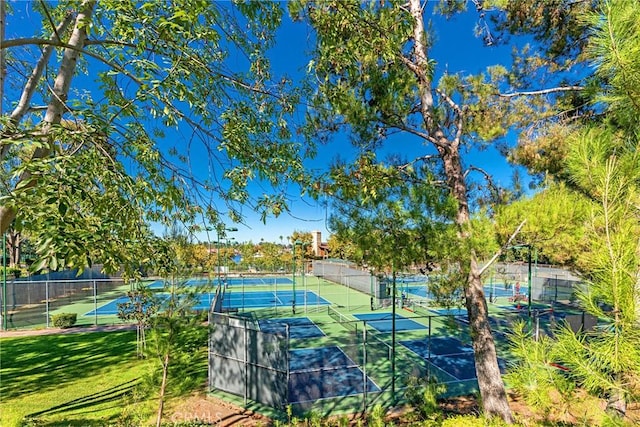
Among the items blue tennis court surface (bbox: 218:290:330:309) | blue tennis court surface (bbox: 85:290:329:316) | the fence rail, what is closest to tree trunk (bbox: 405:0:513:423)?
the fence rail

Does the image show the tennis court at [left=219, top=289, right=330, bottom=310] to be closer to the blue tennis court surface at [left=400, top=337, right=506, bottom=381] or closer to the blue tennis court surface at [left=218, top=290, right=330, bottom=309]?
the blue tennis court surface at [left=218, top=290, right=330, bottom=309]

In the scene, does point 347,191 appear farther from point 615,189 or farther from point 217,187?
point 615,189

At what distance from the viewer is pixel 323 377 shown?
29.2 feet

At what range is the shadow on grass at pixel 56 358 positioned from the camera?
817 cm

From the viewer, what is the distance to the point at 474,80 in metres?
5.62

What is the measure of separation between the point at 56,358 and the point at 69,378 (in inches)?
86.6

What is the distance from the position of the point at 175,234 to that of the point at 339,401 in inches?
233

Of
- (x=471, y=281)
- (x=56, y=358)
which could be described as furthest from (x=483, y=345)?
(x=56, y=358)

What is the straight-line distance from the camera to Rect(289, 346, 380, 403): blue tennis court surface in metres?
7.90

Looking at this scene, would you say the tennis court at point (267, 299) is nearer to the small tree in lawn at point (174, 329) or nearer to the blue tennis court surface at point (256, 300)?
the blue tennis court surface at point (256, 300)

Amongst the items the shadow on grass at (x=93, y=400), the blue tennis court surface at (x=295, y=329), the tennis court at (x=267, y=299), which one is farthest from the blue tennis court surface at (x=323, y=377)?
the tennis court at (x=267, y=299)

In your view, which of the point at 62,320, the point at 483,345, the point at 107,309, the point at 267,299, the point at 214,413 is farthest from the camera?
the point at 267,299

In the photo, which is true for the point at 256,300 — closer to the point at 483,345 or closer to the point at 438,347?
the point at 438,347

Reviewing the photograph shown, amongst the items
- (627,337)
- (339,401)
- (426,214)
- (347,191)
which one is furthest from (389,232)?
(339,401)
